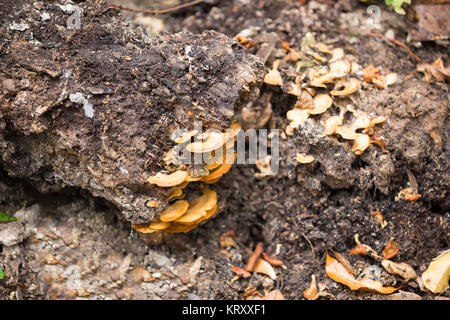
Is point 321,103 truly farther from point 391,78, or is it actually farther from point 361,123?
point 391,78

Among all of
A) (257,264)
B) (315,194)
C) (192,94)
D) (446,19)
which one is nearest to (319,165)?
(315,194)

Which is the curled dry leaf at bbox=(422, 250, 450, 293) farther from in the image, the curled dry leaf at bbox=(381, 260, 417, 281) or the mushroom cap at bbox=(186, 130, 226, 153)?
the mushroom cap at bbox=(186, 130, 226, 153)

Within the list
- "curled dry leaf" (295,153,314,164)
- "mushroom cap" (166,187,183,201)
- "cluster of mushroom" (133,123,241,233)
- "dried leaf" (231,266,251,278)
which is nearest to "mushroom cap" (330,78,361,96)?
"curled dry leaf" (295,153,314,164)

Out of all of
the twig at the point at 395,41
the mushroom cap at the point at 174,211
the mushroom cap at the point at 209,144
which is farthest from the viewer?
the twig at the point at 395,41

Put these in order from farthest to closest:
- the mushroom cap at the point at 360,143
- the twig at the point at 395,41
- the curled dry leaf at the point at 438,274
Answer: the twig at the point at 395,41, the mushroom cap at the point at 360,143, the curled dry leaf at the point at 438,274

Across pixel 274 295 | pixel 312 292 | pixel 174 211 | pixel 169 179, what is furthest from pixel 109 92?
pixel 312 292

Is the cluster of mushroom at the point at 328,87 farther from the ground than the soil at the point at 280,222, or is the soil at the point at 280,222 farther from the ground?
the cluster of mushroom at the point at 328,87

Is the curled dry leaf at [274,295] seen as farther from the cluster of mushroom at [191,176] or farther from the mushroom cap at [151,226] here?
the mushroom cap at [151,226]

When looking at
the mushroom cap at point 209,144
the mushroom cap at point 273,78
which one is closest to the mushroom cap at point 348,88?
the mushroom cap at point 273,78
